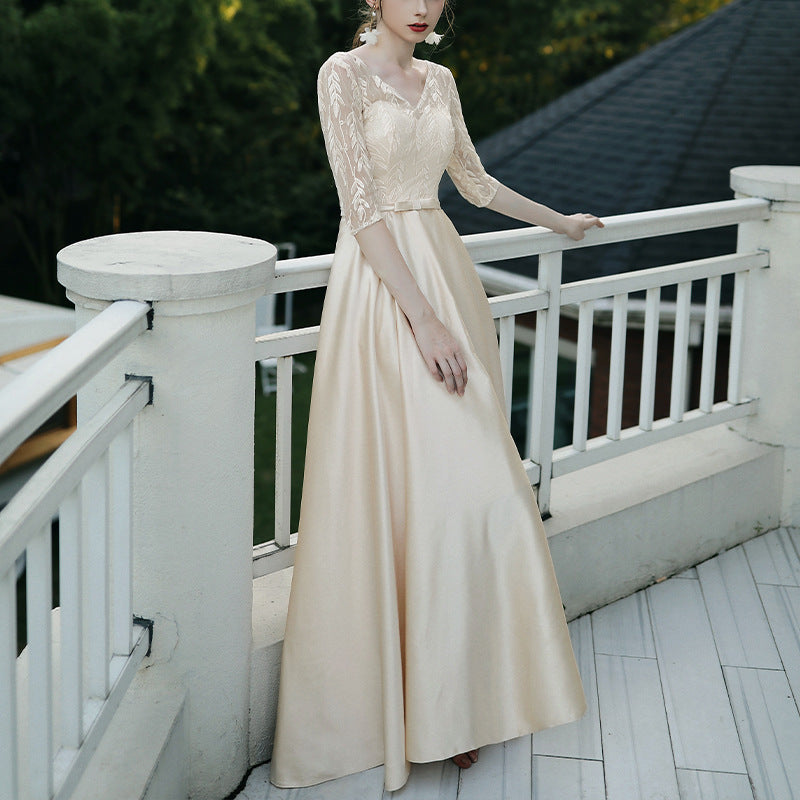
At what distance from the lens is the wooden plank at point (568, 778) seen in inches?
95.3

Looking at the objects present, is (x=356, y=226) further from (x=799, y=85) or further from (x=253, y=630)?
(x=799, y=85)

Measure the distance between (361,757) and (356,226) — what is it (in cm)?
107

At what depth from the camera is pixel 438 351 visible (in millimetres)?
2262

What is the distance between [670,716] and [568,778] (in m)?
0.35

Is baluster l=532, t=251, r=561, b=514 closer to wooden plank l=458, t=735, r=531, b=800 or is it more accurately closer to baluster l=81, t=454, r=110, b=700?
wooden plank l=458, t=735, r=531, b=800

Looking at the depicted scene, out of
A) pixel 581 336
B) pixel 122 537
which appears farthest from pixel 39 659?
pixel 581 336

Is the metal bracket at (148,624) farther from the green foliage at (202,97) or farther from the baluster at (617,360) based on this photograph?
the green foliage at (202,97)

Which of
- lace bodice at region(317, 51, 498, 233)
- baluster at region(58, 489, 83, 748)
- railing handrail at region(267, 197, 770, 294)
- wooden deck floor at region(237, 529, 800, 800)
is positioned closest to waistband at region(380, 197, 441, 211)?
lace bodice at region(317, 51, 498, 233)

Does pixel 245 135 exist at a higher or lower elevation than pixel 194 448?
higher

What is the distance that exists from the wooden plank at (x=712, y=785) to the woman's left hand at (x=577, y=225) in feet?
4.07

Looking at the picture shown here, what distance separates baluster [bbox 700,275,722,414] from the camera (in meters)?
3.36

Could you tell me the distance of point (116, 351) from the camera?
1.78 m

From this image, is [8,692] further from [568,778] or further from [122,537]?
[568,778]

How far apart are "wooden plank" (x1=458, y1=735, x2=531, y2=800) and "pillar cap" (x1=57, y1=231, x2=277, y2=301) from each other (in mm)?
1127
